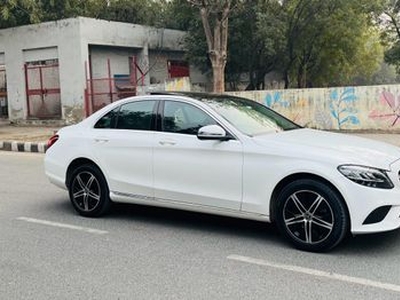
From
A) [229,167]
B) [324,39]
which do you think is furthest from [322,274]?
[324,39]

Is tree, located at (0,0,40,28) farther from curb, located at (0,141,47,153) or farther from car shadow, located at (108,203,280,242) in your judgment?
car shadow, located at (108,203,280,242)

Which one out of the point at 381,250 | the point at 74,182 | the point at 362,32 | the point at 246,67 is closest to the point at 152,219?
the point at 74,182

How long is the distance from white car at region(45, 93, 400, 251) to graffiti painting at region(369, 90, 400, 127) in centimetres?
1073

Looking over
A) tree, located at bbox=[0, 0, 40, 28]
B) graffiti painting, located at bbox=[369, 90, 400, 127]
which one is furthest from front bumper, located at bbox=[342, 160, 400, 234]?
tree, located at bbox=[0, 0, 40, 28]

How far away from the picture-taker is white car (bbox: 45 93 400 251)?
5129 millimetres

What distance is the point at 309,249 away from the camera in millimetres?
5332

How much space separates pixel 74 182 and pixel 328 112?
11.9m

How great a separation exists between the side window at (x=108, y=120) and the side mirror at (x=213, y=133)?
4.99 feet

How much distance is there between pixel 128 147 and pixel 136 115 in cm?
42

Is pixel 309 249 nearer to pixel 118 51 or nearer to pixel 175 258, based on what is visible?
pixel 175 258

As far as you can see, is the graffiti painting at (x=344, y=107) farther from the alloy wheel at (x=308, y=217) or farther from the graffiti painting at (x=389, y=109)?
the alloy wheel at (x=308, y=217)

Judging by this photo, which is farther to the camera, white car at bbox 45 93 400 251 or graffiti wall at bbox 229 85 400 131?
graffiti wall at bbox 229 85 400 131

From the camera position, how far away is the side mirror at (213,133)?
18.8 feet

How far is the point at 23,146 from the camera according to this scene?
627 inches
